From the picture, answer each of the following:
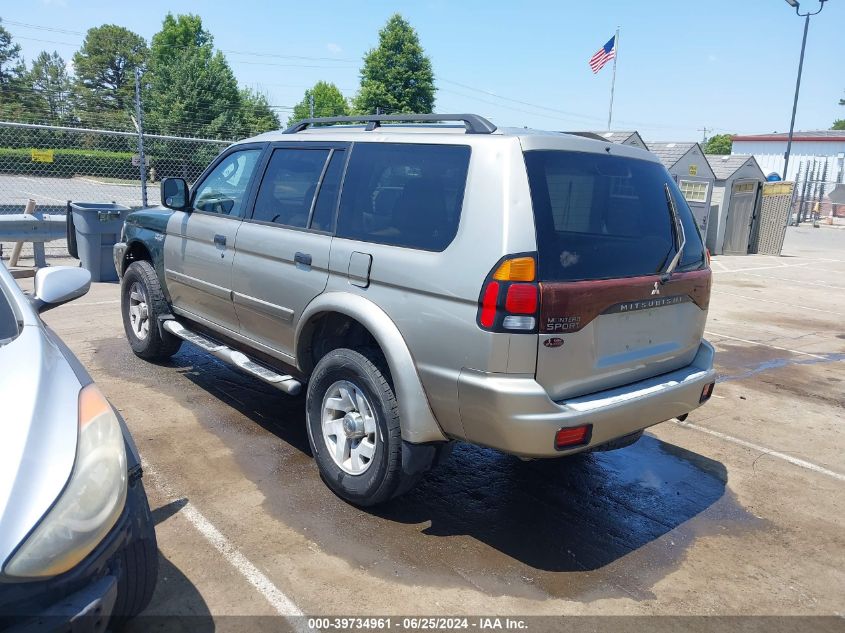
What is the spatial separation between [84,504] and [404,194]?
7.28 ft

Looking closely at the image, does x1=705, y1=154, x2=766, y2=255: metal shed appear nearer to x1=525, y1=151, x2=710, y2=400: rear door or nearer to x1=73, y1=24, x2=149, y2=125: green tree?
x1=525, y1=151, x2=710, y2=400: rear door

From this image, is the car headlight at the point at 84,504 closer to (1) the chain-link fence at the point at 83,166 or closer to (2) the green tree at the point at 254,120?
(1) the chain-link fence at the point at 83,166

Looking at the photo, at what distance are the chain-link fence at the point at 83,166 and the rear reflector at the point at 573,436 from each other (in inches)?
561

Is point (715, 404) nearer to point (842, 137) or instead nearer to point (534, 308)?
point (534, 308)

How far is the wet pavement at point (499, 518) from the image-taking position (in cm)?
312

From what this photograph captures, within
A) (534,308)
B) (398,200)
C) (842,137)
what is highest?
(842,137)

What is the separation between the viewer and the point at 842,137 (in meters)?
62.3

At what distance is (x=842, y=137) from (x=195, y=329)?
235ft

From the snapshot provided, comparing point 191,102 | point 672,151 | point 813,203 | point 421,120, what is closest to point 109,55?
point 191,102

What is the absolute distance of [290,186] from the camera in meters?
4.46

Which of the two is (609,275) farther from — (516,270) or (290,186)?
(290,186)

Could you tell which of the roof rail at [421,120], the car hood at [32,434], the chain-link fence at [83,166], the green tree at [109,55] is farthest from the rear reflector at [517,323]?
the green tree at [109,55]

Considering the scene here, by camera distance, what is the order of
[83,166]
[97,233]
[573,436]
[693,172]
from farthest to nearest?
[83,166]
[693,172]
[97,233]
[573,436]

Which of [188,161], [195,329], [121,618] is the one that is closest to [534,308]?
[121,618]
